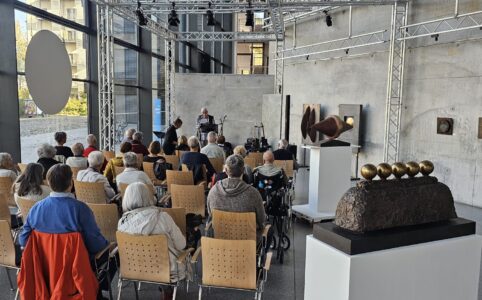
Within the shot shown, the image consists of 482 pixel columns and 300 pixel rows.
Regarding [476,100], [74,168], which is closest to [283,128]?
[476,100]

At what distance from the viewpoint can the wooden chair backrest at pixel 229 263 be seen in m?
2.99

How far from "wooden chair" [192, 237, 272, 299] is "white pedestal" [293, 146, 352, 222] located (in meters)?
3.36

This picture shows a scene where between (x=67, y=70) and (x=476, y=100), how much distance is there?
8.32 meters

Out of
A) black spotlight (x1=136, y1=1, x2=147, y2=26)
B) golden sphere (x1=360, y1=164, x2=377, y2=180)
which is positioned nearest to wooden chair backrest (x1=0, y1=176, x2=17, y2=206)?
golden sphere (x1=360, y1=164, x2=377, y2=180)

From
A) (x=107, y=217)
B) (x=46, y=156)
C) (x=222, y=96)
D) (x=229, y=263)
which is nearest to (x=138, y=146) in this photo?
(x=46, y=156)

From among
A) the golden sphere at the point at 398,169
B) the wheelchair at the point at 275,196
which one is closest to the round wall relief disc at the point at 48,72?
the wheelchair at the point at 275,196

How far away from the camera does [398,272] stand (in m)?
2.31

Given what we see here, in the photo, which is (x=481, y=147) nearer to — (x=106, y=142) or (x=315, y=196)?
(x=315, y=196)

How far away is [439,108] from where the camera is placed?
8742 mm

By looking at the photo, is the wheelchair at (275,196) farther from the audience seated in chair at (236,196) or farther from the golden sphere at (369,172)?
the golden sphere at (369,172)

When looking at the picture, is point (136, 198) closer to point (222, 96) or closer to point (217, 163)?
point (217, 163)

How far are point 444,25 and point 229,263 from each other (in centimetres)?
780

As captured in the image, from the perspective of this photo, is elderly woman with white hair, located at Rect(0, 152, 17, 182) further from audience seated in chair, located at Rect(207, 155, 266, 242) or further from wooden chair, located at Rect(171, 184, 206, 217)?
audience seated in chair, located at Rect(207, 155, 266, 242)

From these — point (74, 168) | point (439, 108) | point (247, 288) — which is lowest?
point (247, 288)
